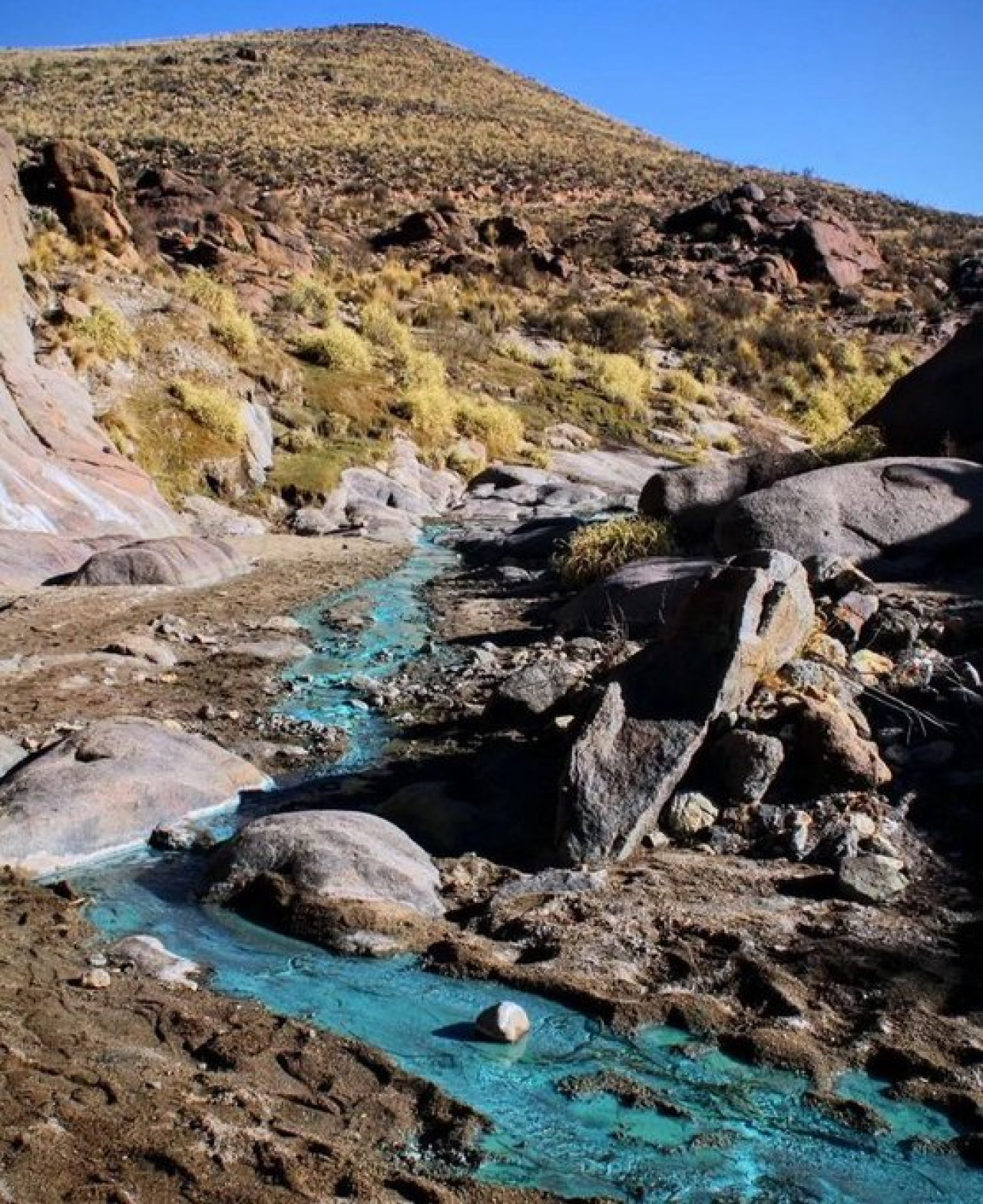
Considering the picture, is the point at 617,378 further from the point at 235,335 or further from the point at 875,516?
the point at 875,516

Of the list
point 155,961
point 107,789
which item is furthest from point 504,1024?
point 107,789

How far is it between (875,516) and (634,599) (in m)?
2.17

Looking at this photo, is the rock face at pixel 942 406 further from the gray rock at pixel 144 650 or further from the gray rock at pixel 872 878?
the gray rock at pixel 144 650

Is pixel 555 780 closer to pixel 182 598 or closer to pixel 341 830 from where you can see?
pixel 341 830

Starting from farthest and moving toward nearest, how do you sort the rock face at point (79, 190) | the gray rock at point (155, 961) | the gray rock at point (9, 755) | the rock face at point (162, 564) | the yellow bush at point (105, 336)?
the rock face at point (79, 190), the yellow bush at point (105, 336), the rock face at point (162, 564), the gray rock at point (9, 755), the gray rock at point (155, 961)

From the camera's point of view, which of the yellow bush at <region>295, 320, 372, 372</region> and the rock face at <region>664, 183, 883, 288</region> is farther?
the rock face at <region>664, 183, 883, 288</region>

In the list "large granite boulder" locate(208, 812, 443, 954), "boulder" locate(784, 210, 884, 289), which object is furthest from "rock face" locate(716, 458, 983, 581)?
"boulder" locate(784, 210, 884, 289)

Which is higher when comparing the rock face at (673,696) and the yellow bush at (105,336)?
the yellow bush at (105,336)

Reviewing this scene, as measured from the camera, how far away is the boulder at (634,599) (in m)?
9.02

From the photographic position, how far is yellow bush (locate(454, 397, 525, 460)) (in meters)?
20.9

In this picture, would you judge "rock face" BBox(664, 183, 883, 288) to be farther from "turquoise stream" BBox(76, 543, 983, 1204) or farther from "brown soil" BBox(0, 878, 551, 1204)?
"brown soil" BBox(0, 878, 551, 1204)

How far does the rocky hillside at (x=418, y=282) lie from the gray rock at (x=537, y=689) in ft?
29.1

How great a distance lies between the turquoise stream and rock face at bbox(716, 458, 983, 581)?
5.85 meters

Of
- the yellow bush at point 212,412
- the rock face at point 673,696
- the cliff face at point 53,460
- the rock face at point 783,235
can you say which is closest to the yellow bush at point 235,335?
the yellow bush at point 212,412
